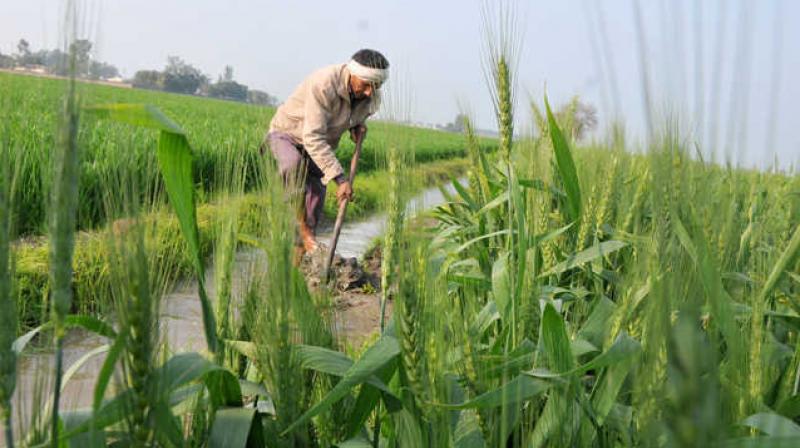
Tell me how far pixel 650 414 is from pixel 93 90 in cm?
64

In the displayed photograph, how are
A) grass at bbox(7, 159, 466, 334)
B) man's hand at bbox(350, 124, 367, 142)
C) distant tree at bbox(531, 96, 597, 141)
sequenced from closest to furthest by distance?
grass at bbox(7, 159, 466, 334) < distant tree at bbox(531, 96, 597, 141) < man's hand at bbox(350, 124, 367, 142)

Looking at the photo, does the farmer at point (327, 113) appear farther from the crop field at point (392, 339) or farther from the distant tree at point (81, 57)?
the distant tree at point (81, 57)

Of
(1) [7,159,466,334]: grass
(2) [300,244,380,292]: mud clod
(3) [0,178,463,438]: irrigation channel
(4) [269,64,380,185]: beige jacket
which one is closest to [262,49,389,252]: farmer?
(4) [269,64,380,185]: beige jacket

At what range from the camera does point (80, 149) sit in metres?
0.77

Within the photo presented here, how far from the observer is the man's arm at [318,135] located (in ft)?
14.9

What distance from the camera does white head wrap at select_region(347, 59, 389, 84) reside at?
13.8ft

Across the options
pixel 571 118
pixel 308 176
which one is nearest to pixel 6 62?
pixel 571 118

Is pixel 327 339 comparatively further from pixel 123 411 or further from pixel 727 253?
pixel 727 253

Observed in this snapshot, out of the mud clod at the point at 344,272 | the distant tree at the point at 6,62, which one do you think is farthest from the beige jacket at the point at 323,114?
the distant tree at the point at 6,62

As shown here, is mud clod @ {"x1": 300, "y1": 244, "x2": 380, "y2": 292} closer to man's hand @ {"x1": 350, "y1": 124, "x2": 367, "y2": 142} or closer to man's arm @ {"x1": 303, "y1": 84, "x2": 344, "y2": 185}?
man's arm @ {"x1": 303, "y1": 84, "x2": 344, "y2": 185}

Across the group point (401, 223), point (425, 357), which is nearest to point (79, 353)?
point (401, 223)

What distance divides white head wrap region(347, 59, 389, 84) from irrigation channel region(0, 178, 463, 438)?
898mm

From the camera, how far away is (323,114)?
4605 mm

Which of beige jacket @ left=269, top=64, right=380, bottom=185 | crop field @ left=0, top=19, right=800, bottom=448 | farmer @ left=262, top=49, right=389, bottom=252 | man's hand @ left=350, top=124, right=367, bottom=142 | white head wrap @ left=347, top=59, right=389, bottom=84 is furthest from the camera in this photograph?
man's hand @ left=350, top=124, right=367, bottom=142
